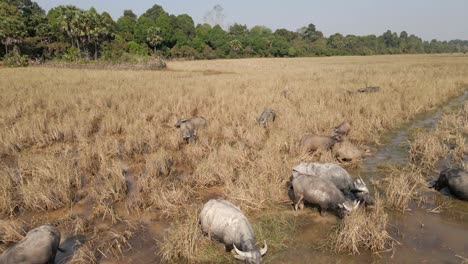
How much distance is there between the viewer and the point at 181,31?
232 feet

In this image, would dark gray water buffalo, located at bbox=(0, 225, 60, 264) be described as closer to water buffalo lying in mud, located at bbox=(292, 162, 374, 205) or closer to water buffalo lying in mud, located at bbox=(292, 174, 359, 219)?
water buffalo lying in mud, located at bbox=(292, 174, 359, 219)

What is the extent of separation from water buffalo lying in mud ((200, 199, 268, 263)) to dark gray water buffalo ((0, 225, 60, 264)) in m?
2.05

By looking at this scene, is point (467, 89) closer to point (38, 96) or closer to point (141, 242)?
point (141, 242)

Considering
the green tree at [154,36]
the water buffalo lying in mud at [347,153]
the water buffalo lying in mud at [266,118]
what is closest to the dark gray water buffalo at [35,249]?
the water buffalo lying in mud at [347,153]

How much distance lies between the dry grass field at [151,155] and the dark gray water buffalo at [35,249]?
35 centimetres

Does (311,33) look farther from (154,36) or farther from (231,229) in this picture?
(231,229)

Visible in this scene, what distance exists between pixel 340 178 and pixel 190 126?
5.44 m

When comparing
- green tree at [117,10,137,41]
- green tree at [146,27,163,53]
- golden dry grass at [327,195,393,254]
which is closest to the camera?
golden dry grass at [327,195,393,254]

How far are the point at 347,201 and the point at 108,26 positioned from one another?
198 ft

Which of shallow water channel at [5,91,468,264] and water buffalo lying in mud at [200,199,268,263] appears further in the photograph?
shallow water channel at [5,91,468,264]

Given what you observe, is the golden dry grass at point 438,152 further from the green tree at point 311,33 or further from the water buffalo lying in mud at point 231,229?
the green tree at point 311,33

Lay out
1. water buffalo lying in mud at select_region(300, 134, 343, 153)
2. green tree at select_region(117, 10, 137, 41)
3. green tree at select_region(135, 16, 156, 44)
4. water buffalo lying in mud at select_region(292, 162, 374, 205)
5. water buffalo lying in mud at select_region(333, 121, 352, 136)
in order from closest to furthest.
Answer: water buffalo lying in mud at select_region(292, 162, 374, 205), water buffalo lying in mud at select_region(300, 134, 343, 153), water buffalo lying in mud at select_region(333, 121, 352, 136), green tree at select_region(117, 10, 137, 41), green tree at select_region(135, 16, 156, 44)

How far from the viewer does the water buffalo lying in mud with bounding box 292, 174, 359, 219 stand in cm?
522

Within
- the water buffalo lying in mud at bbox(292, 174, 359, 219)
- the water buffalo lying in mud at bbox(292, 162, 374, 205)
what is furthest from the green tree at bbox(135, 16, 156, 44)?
the water buffalo lying in mud at bbox(292, 174, 359, 219)
